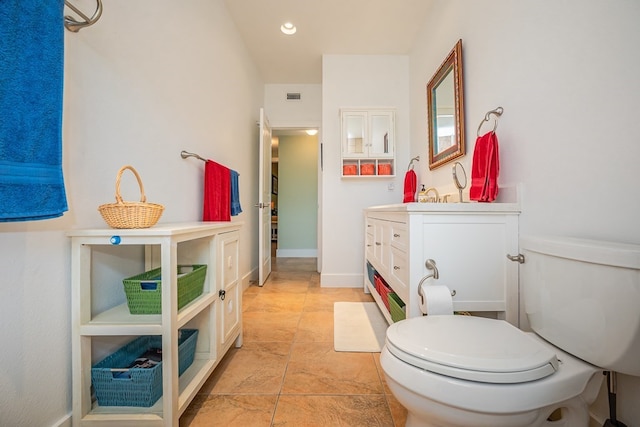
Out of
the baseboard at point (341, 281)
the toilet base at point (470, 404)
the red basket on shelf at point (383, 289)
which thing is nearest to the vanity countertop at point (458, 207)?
the toilet base at point (470, 404)

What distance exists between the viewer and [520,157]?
1331mm

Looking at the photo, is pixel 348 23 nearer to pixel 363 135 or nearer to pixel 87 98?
pixel 363 135

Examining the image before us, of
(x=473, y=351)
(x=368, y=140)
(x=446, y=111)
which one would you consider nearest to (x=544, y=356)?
(x=473, y=351)

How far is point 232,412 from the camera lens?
1.13 meters

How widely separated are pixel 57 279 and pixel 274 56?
3.03 m

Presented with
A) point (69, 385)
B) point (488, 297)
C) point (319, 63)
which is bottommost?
point (69, 385)

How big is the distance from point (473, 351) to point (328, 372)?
2.87 ft

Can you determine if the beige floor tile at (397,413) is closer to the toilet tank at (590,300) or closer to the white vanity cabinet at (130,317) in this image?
the toilet tank at (590,300)

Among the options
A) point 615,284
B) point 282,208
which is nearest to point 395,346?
point 615,284

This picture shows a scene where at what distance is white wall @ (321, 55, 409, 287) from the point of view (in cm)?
304

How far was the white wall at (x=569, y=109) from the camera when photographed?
2.86 feet

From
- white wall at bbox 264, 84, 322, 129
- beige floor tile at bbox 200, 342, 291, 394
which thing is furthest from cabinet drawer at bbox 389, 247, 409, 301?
white wall at bbox 264, 84, 322, 129

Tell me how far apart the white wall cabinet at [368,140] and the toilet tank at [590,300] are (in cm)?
210

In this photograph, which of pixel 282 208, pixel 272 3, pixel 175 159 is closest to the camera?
pixel 175 159
